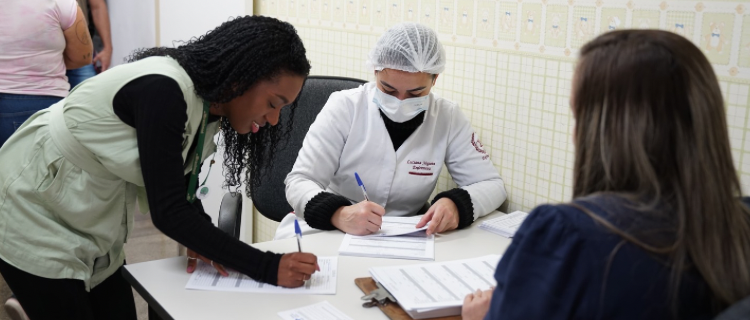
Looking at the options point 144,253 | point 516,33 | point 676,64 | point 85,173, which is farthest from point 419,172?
point 144,253

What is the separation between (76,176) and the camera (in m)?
1.46

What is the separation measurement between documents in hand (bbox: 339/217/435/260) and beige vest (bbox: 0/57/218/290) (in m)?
0.44

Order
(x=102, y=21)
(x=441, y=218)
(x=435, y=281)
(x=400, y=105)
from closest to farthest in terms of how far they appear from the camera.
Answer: (x=435, y=281), (x=441, y=218), (x=400, y=105), (x=102, y=21)

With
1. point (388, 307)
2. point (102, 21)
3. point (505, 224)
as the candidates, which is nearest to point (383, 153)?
point (505, 224)

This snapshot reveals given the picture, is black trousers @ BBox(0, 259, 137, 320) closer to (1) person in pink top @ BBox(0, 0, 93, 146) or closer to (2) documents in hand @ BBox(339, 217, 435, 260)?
(2) documents in hand @ BBox(339, 217, 435, 260)

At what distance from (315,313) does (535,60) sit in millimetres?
1084

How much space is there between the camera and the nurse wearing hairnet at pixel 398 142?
200cm

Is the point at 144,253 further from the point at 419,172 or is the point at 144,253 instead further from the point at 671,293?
the point at 671,293

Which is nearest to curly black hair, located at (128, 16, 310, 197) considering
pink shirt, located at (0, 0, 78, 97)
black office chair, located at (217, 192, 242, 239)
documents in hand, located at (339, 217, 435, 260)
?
documents in hand, located at (339, 217, 435, 260)

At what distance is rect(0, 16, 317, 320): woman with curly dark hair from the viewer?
1354 mm

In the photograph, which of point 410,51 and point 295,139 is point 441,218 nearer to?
point 410,51

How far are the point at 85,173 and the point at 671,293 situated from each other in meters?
1.16

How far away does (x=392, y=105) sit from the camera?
205 cm

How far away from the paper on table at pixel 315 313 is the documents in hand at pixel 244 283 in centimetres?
7
